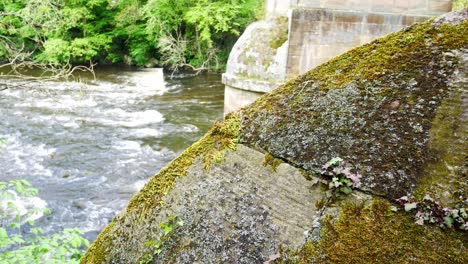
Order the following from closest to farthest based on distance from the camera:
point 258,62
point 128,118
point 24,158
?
point 258,62 → point 24,158 → point 128,118

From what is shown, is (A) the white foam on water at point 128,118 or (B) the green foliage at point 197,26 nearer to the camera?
(A) the white foam on water at point 128,118

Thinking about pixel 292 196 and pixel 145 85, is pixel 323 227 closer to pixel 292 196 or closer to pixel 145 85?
pixel 292 196

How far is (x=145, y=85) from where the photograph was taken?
19.9m

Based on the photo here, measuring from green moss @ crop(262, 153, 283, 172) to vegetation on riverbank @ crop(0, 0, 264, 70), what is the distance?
1785 cm

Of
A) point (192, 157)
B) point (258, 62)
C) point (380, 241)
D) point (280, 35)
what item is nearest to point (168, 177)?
point (192, 157)

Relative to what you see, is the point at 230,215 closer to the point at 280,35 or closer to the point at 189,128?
the point at 280,35

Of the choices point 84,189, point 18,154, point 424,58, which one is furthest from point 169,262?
point 18,154

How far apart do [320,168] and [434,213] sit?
1.24 feet

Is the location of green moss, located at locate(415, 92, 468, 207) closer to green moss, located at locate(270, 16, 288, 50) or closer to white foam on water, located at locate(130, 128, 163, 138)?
green moss, located at locate(270, 16, 288, 50)

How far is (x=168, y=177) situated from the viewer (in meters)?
1.70

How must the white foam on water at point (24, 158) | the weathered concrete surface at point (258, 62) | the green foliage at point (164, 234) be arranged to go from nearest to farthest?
1. the green foliage at point (164, 234)
2. the weathered concrete surface at point (258, 62)
3. the white foam on water at point (24, 158)

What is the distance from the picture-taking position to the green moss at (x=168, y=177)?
64.9 inches

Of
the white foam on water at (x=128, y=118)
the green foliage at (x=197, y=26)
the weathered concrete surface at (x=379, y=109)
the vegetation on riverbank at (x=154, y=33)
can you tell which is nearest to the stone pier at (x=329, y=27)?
the weathered concrete surface at (x=379, y=109)

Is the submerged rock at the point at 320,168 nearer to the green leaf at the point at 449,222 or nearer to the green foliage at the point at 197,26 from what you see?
the green leaf at the point at 449,222
